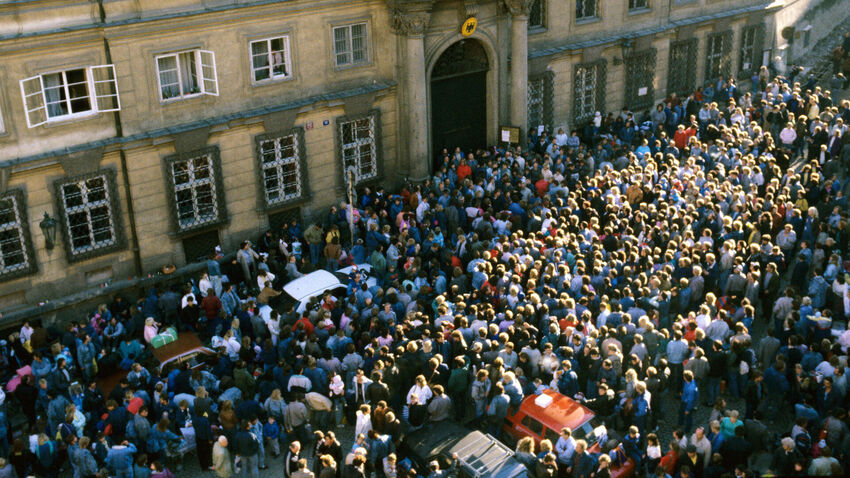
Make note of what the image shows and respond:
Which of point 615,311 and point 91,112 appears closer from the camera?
point 615,311

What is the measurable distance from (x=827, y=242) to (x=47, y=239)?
18599 millimetres

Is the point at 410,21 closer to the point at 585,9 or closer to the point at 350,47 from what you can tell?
the point at 350,47

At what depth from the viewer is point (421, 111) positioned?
27.0 m

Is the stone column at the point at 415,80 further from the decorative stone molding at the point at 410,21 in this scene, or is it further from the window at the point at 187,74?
the window at the point at 187,74

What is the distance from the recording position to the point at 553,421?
16.1 meters

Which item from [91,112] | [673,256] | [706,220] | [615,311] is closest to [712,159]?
[706,220]

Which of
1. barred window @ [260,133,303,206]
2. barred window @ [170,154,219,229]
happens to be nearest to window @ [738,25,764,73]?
barred window @ [260,133,303,206]

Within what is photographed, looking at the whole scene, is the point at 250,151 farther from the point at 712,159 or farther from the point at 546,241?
the point at 712,159

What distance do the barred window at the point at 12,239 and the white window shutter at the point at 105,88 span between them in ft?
9.86

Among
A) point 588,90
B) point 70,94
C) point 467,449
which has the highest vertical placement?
point 70,94

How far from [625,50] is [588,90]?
211 cm

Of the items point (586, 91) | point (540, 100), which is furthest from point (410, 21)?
point (586, 91)

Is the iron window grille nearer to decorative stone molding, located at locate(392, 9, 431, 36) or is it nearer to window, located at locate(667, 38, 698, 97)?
decorative stone molding, located at locate(392, 9, 431, 36)

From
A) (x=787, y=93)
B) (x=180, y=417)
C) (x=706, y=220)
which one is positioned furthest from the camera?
(x=787, y=93)
